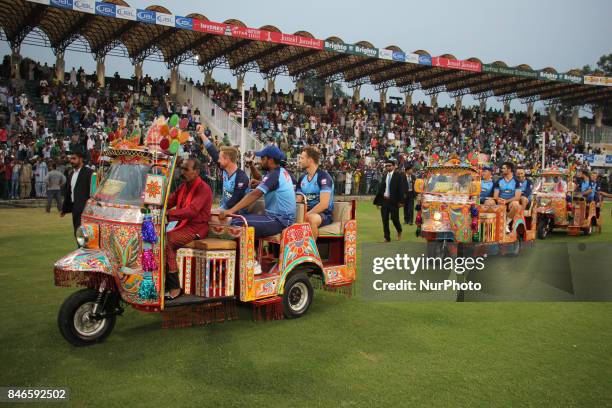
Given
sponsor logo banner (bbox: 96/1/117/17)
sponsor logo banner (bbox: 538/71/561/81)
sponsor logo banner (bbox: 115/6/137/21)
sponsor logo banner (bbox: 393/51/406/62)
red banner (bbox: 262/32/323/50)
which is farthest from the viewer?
sponsor logo banner (bbox: 538/71/561/81)

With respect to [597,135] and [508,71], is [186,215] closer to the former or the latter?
[508,71]

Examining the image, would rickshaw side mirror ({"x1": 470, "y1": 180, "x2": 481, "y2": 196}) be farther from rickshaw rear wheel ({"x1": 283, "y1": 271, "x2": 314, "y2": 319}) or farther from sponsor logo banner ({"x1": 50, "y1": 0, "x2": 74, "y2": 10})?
sponsor logo banner ({"x1": 50, "y1": 0, "x2": 74, "y2": 10})

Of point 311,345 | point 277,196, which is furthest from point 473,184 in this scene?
point 311,345

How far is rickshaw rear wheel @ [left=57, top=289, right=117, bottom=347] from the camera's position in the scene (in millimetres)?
5215

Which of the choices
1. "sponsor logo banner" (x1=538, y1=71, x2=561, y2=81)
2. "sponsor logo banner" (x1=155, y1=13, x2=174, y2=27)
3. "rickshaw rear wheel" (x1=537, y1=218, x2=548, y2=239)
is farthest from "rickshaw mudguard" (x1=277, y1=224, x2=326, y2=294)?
"sponsor logo banner" (x1=538, y1=71, x2=561, y2=81)

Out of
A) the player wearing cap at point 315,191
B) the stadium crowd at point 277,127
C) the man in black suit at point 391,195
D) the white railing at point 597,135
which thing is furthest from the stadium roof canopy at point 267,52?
the player wearing cap at point 315,191

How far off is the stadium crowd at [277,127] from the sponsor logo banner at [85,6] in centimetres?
395

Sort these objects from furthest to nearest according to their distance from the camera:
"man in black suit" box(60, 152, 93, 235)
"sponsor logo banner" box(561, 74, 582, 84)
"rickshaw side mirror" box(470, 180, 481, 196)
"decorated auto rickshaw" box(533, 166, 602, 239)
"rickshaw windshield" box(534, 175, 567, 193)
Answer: "sponsor logo banner" box(561, 74, 582, 84) → "rickshaw windshield" box(534, 175, 567, 193) → "decorated auto rickshaw" box(533, 166, 602, 239) → "rickshaw side mirror" box(470, 180, 481, 196) → "man in black suit" box(60, 152, 93, 235)

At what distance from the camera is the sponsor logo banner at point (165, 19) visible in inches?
1000

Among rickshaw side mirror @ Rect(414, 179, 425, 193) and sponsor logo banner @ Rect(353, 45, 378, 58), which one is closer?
rickshaw side mirror @ Rect(414, 179, 425, 193)

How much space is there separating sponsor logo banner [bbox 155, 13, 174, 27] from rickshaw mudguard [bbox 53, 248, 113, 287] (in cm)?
2249

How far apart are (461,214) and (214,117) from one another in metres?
19.9

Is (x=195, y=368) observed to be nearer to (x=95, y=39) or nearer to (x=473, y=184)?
(x=473, y=184)

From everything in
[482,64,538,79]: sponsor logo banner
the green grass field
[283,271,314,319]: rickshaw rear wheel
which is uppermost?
[482,64,538,79]: sponsor logo banner
